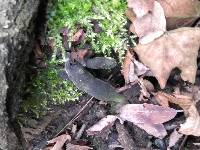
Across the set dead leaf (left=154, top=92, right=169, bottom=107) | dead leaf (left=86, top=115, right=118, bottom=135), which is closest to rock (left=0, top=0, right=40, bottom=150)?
dead leaf (left=86, top=115, right=118, bottom=135)

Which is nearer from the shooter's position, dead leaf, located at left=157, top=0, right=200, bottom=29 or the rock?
the rock

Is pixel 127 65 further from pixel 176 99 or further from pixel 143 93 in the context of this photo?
pixel 176 99

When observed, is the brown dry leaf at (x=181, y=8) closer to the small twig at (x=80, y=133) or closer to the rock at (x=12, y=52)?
the rock at (x=12, y=52)

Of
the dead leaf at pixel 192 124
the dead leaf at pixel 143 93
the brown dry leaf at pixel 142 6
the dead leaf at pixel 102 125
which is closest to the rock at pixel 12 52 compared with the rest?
the dead leaf at pixel 102 125

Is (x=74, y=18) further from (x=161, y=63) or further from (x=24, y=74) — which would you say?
(x=161, y=63)

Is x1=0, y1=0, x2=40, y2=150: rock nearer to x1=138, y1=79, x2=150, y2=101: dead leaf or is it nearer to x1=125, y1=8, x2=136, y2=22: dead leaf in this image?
x1=125, y1=8, x2=136, y2=22: dead leaf

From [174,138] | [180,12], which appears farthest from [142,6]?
[174,138]
